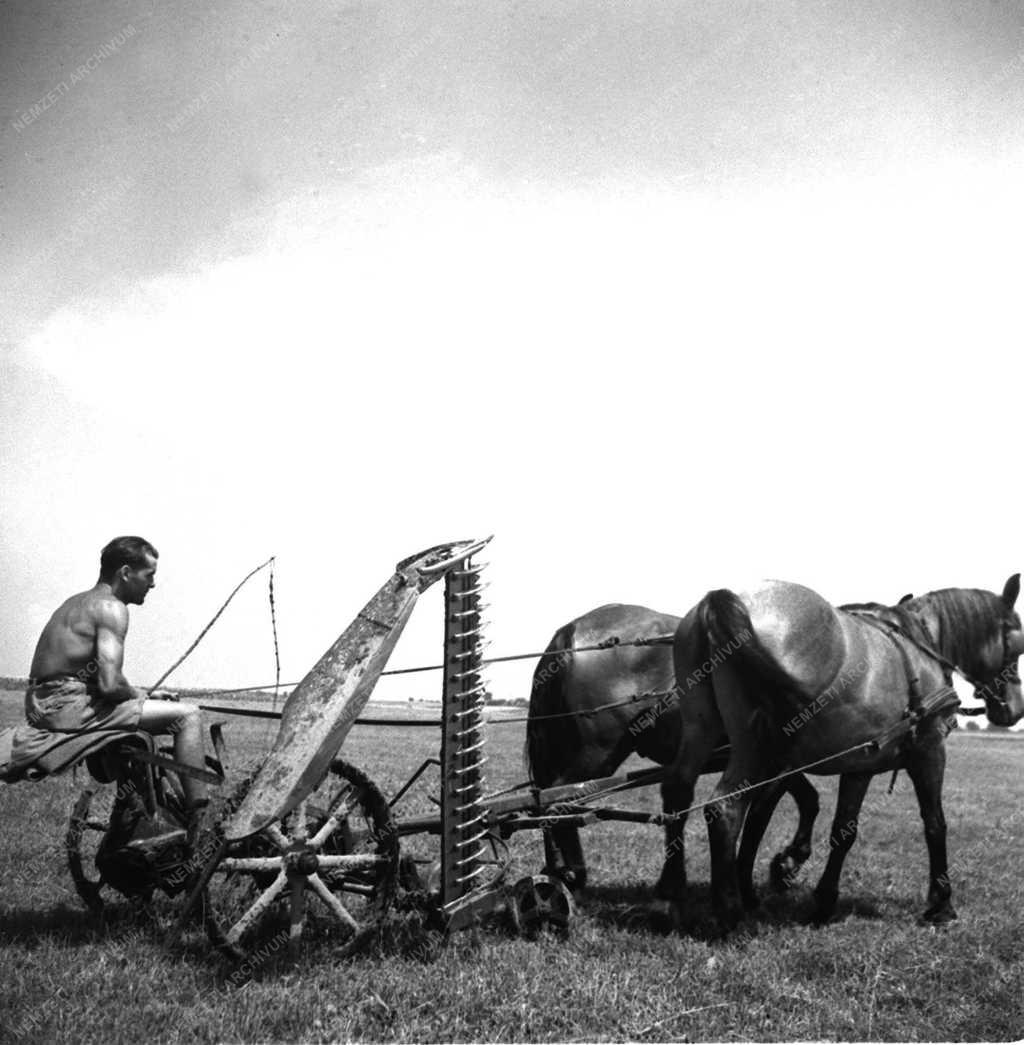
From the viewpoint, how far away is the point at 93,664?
4906 millimetres

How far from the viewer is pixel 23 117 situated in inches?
189

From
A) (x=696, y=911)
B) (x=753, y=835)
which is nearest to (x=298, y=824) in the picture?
(x=696, y=911)

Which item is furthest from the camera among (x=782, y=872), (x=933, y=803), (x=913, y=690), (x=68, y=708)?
(x=782, y=872)

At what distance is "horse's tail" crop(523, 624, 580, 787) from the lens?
721cm

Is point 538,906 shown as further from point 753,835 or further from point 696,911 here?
point 753,835

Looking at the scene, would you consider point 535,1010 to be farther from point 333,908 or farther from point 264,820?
point 264,820

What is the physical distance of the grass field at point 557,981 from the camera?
3.98 m

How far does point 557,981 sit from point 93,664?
3.01 meters

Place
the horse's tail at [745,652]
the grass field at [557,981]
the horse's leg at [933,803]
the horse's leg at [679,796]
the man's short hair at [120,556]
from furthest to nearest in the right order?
the horse's leg at [933,803] < the horse's leg at [679,796] < the horse's tail at [745,652] < the man's short hair at [120,556] < the grass field at [557,981]

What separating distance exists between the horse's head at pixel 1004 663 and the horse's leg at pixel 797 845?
5.31 feet

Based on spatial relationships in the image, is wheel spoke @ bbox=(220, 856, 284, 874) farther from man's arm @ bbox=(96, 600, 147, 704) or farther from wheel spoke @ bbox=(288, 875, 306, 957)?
man's arm @ bbox=(96, 600, 147, 704)

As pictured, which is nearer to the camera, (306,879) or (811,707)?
(306,879)

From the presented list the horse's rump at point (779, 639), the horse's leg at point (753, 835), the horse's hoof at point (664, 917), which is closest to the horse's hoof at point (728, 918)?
the horse's hoof at point (664, 917)

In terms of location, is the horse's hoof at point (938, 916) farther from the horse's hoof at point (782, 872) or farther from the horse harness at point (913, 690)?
the horse's hoof at point (782, 872)
